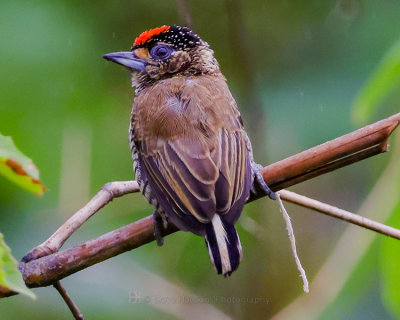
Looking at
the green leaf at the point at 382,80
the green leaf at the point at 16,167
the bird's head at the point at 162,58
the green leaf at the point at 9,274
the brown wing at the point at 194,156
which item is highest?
the green leaf at the point at 16,167

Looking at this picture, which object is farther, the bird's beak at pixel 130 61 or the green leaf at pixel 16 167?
the bird's beak at pixel 130 61

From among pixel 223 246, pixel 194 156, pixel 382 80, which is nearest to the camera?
pixel 382 80

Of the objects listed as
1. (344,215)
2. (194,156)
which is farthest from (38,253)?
(344,215)

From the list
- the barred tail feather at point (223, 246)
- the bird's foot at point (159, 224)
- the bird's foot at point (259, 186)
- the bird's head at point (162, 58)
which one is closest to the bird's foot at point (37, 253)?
the bird's foot at point (159, 224)

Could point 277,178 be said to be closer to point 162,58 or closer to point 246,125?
point 162,58

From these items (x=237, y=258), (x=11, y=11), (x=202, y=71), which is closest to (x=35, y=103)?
(x=11, y=11)

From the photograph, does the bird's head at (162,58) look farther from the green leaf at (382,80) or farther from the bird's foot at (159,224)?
the green leaf at (382,80)

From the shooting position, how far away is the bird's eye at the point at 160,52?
153 inches

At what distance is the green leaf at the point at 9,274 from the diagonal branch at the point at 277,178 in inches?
40.3

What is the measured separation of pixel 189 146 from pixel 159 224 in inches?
13.2

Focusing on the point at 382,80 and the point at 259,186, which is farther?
the point at 259,186

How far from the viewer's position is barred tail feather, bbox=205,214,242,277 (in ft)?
8.11

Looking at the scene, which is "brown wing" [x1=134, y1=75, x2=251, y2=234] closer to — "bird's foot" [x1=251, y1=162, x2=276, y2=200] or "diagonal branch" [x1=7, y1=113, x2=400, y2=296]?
"bird's foot" [x1=251, y1=162, x2=276, y2=200]

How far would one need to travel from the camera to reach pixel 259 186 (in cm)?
276
